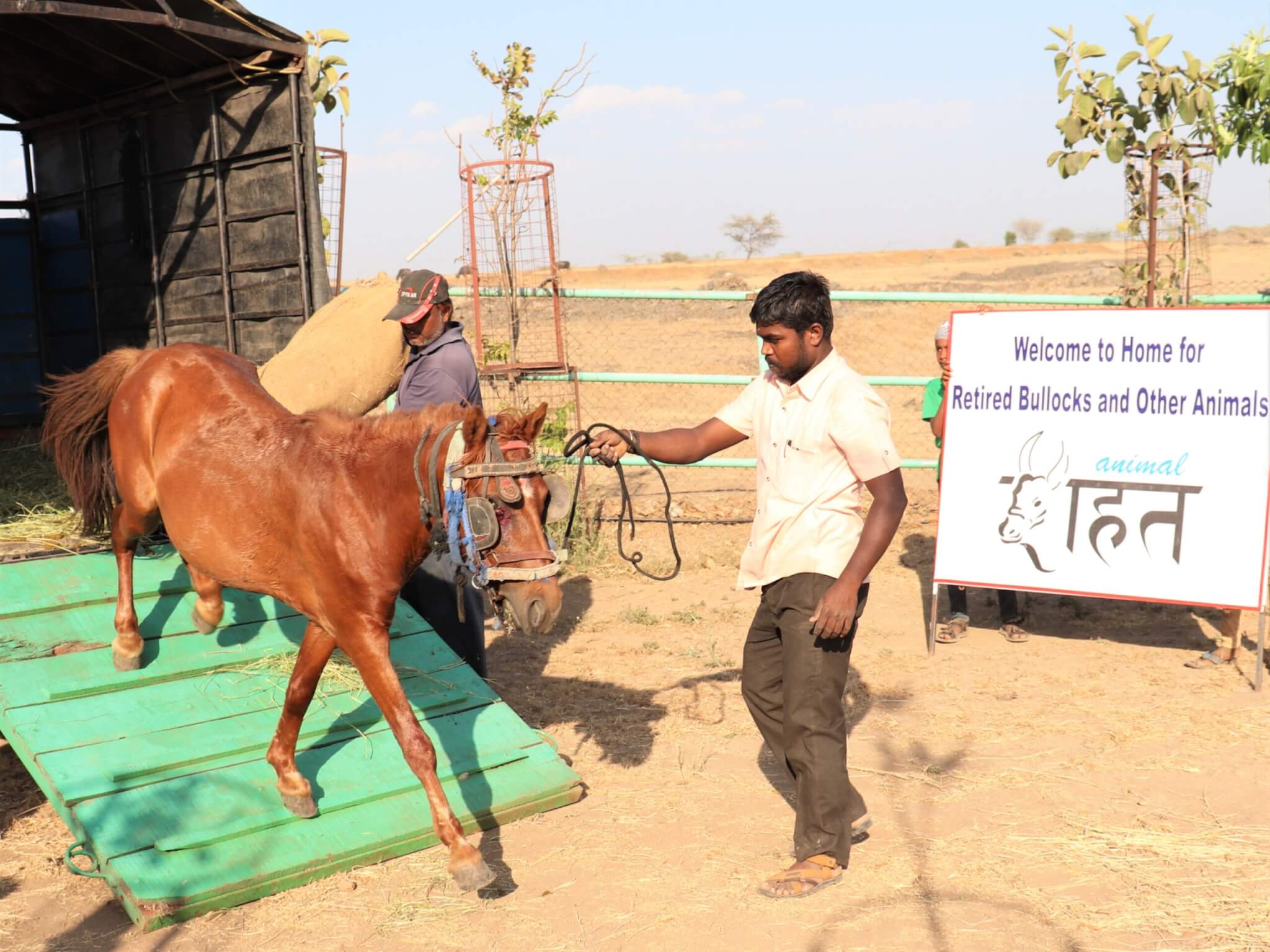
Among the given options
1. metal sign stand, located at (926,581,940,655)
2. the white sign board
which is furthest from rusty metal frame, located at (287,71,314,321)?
metal sign stand, located at (926,581,940,655)

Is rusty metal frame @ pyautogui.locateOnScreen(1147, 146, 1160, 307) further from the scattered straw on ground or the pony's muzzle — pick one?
the scattered straw on ground

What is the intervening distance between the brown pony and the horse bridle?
0.01 m

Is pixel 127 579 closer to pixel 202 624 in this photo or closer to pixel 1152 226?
pixel 202 624

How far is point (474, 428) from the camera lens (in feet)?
12.1

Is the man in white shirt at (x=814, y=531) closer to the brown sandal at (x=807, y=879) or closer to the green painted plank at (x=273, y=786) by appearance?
the brown sandal at (x=807, y=879)

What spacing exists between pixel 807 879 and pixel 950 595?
→ 4.13 meters

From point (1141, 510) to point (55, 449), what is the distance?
244 inches

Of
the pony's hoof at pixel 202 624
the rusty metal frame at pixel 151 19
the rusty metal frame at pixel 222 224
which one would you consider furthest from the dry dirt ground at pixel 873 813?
the rusty metal frame at pixel 151 19

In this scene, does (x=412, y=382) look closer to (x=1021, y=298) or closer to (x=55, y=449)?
(x=55, y=449)

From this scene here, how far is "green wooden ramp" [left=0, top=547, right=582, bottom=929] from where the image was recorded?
160 inches

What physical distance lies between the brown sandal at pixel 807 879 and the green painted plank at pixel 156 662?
2.48 m

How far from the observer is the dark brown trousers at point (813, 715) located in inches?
156

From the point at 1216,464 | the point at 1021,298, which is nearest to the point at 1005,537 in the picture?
the point at 1216,464

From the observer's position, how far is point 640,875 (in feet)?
13.9
